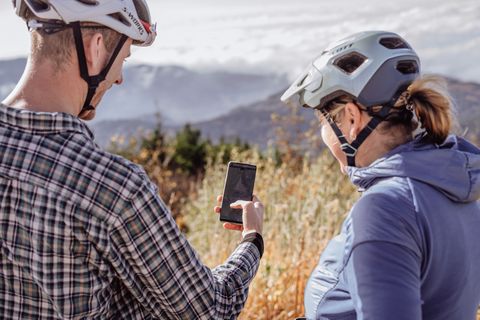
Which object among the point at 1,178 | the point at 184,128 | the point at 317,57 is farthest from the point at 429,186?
the point at 184,128

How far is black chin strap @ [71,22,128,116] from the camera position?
1.89 metres

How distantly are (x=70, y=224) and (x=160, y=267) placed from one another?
0.29 m

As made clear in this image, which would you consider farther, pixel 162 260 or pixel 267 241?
pixel 267 241

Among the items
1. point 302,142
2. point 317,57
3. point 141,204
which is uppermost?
point 317,57

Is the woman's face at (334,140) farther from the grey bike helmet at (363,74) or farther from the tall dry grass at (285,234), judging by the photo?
the tall dry grass at (285,234)

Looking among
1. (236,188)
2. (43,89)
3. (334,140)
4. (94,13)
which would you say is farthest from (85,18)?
(236,188)

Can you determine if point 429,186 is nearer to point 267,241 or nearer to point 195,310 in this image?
point 195,310

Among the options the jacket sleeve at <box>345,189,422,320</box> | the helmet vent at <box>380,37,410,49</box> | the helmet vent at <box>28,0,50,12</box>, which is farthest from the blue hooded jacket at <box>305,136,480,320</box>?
the helmet vent at <box>28,0,50,12</box>

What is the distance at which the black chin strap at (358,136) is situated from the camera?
207 cm

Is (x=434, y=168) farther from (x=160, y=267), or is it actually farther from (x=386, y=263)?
(x=160, y=267)

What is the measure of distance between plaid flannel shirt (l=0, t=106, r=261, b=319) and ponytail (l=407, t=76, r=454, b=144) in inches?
33.5

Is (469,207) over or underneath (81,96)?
underneath

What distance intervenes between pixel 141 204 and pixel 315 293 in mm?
672

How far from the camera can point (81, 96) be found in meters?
1.96
